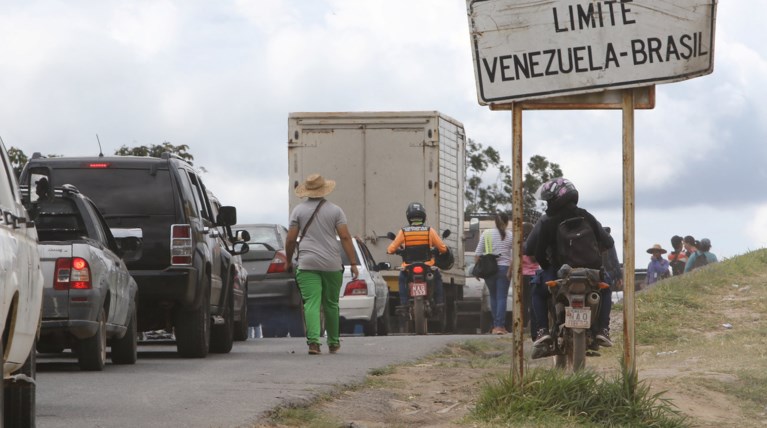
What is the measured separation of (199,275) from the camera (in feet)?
48.8

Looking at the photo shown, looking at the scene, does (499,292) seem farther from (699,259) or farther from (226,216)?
(699,259)

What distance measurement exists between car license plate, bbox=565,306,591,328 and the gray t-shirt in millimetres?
5203

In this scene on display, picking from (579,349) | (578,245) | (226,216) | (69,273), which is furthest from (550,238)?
(226,216)

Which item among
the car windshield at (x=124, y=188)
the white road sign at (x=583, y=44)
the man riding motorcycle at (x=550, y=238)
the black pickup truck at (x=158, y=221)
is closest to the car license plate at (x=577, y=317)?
the man riding motorcycle at (x=550, y=238)

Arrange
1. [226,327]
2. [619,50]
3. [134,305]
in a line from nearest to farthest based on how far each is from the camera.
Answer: [619,50] → [134,305] → [226,327]

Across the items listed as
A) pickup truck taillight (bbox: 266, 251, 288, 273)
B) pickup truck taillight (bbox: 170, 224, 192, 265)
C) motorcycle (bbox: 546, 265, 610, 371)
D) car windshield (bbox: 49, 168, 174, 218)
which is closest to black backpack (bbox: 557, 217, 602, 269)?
motorcycle (bbox: 546, 265, 610, 371)

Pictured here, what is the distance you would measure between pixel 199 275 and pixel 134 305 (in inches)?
37.6

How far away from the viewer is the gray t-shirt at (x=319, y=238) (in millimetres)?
15930

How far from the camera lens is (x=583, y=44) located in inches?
372

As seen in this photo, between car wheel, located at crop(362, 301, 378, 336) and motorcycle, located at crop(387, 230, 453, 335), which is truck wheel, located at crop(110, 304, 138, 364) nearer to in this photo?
motorcycle, located at crop(387, 230, 453, 335)

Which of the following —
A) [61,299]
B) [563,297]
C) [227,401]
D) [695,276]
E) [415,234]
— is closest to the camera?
[227,401]

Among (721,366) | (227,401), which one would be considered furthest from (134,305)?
(721,366)

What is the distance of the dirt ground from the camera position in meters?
10.1

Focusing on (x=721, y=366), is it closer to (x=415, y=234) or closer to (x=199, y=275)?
(x=199, y=275)
